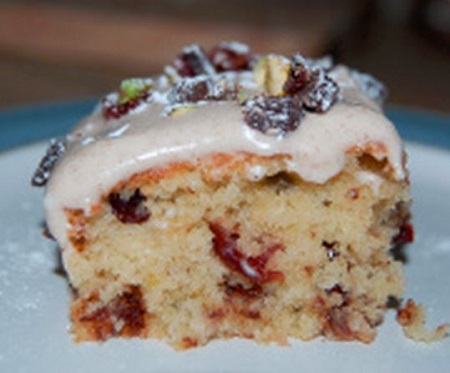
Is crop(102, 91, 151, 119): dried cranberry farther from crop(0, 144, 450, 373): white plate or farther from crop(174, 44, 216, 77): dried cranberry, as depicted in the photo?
crop(0, 144, 450, 373): white plate

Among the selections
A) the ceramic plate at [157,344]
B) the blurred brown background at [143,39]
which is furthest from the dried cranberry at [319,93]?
the blurred brown background at [143,39]

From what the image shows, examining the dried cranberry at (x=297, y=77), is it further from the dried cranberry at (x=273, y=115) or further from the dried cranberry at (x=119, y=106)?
the dried cranberry at (x=119, y=106)

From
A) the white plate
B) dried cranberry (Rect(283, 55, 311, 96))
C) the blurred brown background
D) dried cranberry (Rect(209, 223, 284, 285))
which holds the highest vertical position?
dried cranberry (Rect(283, 55, 311, 96))

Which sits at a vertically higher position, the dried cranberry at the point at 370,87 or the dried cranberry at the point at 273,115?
the dried cranberry at the point at 273,115

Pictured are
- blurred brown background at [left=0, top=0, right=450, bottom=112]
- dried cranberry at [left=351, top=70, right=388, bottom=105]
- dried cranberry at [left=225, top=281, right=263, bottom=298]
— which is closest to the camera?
dried cranberry at [left=225, top=281, right=263, bottom=298]

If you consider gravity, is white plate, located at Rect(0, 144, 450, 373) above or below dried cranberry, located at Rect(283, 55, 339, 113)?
below

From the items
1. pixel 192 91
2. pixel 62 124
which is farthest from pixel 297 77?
pixel 62 124

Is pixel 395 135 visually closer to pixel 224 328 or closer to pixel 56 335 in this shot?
pixel 224 328

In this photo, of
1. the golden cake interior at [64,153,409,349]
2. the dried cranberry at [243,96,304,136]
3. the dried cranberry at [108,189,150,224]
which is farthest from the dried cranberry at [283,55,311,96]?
the dried cranberry at [108,189,150,224]

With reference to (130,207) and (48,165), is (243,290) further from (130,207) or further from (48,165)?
(48,165)
